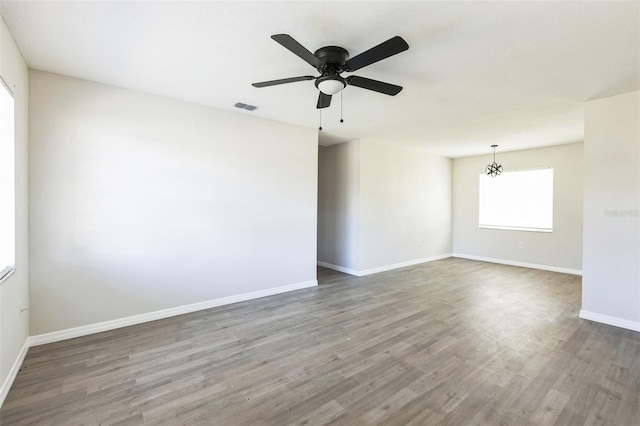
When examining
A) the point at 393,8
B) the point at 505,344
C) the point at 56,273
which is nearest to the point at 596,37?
the point at 393,8

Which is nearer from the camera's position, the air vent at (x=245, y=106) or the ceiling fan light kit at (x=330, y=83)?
the ceiling fan light kit at (x=330, y=83)

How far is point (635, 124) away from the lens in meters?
3.14

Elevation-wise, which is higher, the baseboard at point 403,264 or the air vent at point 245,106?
the air vent at point 245,106

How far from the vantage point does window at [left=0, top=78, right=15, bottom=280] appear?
7.08 ft

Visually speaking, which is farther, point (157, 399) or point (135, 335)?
point (135, 335)

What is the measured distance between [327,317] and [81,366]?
2.34 m

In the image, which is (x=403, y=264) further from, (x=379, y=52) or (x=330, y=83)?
(x=379, y=52)

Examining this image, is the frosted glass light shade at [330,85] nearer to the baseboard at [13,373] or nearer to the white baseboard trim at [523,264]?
the baseboard at [13,373]

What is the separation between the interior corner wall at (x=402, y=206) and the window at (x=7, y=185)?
4.56 meters

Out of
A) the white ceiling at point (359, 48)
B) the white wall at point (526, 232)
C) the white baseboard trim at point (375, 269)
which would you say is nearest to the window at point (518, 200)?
the white wall at point (526, 232)

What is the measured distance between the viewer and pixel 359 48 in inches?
89.8

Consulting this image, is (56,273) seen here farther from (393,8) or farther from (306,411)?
(393,8)

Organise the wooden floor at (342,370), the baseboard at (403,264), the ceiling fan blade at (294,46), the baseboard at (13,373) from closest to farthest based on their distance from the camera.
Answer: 1. the ceiling fan blade at (294,46)
2. the wooden floor at (342,370)
3. the baseboard at (13,373)
4. the baseboard at (403,264)

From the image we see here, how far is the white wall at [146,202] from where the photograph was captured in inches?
111
